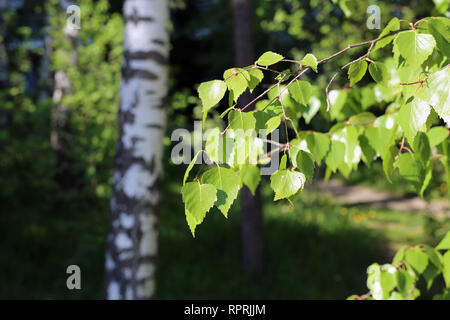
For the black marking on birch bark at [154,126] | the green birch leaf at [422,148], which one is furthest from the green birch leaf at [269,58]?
the black marking on birch bark at [154,126]

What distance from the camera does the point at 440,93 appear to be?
86cm

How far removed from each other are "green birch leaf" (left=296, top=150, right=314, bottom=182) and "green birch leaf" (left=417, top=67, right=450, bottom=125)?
29 cm

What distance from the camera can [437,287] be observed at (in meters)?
4.23

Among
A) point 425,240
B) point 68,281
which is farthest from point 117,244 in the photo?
point 425,240

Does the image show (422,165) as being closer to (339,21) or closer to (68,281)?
(68,281)

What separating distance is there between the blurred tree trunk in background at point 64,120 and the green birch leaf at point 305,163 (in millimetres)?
5229

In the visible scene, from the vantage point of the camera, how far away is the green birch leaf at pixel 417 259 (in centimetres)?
139

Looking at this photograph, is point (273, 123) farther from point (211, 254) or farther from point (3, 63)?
point (3, 63)

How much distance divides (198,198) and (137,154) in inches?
68.4

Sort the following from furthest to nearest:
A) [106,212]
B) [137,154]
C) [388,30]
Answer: [106,212] < [137,154] < [388,30]

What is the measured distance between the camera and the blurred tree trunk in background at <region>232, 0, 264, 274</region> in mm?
4109

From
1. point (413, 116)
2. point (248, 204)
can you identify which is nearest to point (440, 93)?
point (413, 116)

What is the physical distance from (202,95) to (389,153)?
2.02ft

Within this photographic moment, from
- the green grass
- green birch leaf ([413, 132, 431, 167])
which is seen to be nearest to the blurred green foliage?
the green grass
